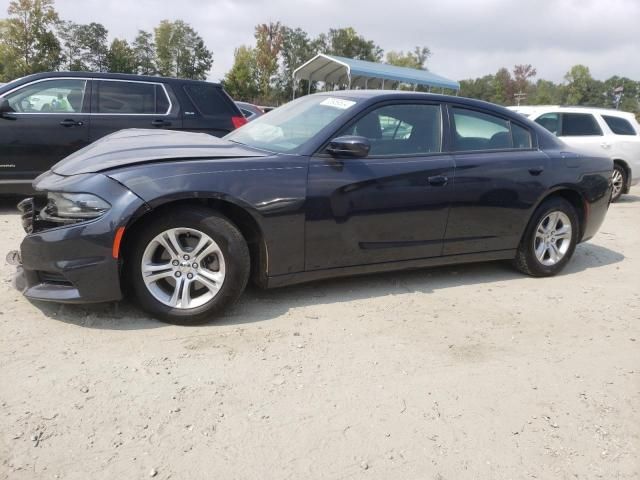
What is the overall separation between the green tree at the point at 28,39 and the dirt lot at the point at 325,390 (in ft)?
151

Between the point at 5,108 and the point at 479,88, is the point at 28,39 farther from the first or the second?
the point at 479,88

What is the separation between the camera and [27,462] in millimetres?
2037

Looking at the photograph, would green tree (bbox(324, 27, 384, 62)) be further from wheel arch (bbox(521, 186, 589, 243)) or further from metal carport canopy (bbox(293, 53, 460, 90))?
wheel arch (bbox(521, 186, 589, 243))

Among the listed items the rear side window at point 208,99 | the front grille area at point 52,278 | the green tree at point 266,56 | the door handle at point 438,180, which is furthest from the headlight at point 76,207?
the green tree at point 266,56

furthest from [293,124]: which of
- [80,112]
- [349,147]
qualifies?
[80,112]

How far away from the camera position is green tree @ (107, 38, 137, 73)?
167 ft

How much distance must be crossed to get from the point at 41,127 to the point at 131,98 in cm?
112

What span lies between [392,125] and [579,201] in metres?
2.11

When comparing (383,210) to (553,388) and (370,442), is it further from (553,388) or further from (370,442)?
(370,442)

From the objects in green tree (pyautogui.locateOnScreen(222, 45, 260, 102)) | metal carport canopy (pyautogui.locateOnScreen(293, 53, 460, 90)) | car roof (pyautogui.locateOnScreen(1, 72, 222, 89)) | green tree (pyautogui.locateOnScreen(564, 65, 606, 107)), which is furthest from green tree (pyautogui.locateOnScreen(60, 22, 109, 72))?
green tree (pyautogui.locateOnScreen(564, 65, 606, 107))

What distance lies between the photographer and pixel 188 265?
10.8 ft

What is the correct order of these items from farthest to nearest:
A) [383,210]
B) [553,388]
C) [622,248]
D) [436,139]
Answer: [622,248], [436,139], [383,210], [553,388]

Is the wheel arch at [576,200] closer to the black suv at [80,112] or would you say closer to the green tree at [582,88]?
the black suv at [80,112]

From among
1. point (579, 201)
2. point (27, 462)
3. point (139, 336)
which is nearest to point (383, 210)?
point (139, 336)
